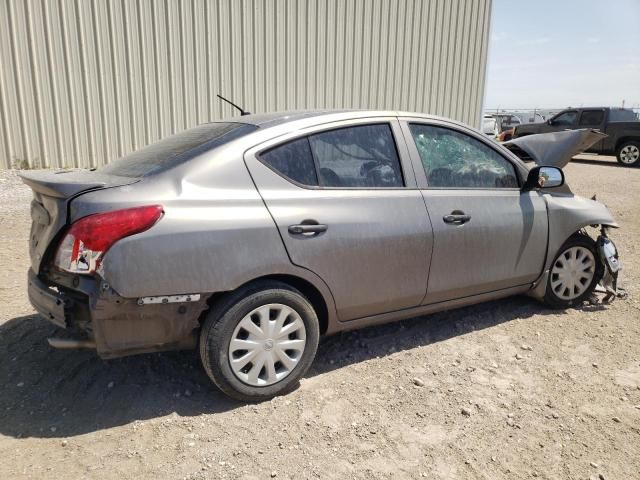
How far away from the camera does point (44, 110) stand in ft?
26.3

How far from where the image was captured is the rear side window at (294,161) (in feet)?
9.21

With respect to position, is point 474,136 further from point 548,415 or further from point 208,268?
point 208,268

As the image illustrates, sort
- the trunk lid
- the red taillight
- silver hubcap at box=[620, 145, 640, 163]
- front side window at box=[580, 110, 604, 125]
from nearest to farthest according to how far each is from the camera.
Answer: the red taillight → the trunk lid → silver hubcap at box=[620, 145, 640, 163] → front side window at box=[580, 110, 604, 125]

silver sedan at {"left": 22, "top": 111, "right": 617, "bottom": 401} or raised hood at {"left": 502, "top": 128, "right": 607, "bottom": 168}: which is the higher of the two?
raised hood at {"left": 502, "top": 128, "right": 607, "bottom": 168}

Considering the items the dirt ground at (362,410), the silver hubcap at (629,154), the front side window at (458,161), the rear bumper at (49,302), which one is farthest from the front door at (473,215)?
the silver hubcap at (629,154)

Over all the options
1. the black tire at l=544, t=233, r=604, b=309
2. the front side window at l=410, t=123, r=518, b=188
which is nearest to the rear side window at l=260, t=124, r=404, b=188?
the front side window at l=410, t=123, r=518, b=188

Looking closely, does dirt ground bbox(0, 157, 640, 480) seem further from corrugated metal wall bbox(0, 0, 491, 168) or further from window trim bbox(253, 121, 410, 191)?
corrugated metal wall bbox(0, 0, 491, 168)

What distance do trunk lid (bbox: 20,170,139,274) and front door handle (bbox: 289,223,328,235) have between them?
2.78 ft

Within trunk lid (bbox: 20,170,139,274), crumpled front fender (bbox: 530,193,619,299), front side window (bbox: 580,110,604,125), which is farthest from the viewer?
front side window (bbox: 580,110,604,125)

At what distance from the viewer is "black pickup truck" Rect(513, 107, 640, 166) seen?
1612 cm

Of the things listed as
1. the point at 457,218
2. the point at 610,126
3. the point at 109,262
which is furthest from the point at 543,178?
the point at 610,126

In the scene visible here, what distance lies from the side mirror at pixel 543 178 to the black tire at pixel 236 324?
6.59ft

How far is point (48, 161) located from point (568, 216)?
25.3ft

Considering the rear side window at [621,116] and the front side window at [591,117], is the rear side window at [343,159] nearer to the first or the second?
the front side window at [591,117]
